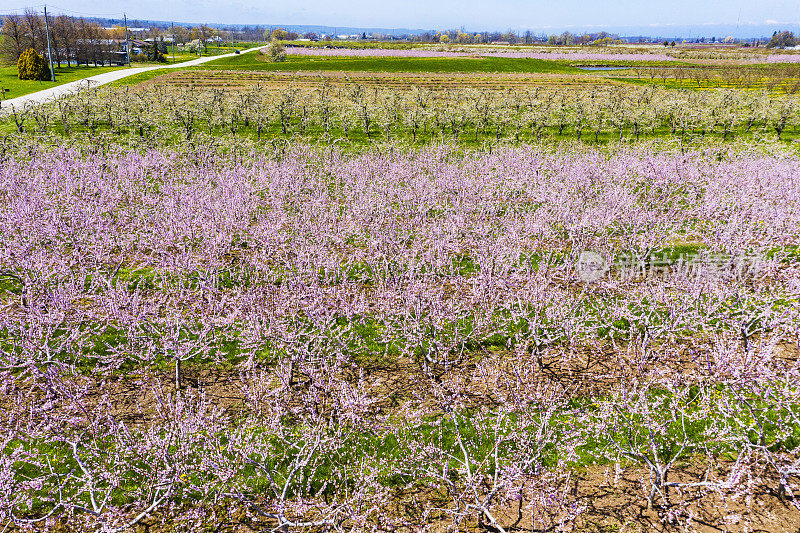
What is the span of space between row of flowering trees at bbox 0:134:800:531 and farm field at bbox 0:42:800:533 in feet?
0.28

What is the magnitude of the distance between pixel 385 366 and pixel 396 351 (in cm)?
69

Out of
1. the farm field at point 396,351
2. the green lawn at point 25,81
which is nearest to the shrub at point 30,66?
the green lawn at point 25,81

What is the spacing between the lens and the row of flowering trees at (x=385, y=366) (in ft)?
24.7

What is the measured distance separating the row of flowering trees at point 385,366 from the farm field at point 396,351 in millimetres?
86

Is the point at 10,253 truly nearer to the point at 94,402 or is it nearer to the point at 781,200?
the point at 94,402

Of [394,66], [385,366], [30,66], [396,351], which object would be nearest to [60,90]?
[30,66]

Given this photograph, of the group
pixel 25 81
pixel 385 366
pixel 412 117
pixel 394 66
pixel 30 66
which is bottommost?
pixel 385 366

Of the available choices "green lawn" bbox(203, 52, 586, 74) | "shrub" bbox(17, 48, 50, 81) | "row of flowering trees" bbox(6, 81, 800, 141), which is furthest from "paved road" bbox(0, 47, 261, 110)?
"green lawn" bbox(203, 52, 586, 74)

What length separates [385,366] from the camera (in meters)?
11.3

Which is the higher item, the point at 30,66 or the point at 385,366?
the point at 30,66

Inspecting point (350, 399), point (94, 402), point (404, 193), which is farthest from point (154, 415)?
point (404, 193)

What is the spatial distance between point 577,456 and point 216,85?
7234 cm

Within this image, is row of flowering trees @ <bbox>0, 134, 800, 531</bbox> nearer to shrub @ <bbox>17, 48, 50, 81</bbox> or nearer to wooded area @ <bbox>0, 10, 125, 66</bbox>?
shrub @ <bbox>17, 48, 50, 81</bbox>

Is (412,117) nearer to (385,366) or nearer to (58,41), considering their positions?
(385,366)
